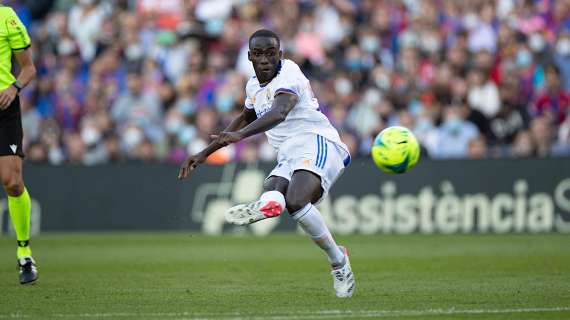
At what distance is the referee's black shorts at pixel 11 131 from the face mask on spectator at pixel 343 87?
10655mm

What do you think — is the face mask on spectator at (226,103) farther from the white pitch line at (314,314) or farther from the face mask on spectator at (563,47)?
the white pitch line at (314,314)

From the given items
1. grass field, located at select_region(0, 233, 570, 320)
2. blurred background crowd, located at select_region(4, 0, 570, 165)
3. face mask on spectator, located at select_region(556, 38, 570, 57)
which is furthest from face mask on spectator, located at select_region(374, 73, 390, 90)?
grass field, located at select_region(0, 233, 570, 320)

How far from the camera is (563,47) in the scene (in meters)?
20.4

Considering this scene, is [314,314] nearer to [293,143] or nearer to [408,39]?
[293,143]

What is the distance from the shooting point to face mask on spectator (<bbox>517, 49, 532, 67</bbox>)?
66.9 feet

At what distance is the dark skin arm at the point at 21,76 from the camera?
10.4m

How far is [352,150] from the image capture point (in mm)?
19891

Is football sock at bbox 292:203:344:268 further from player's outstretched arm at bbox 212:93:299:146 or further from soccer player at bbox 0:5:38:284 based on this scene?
soccer player at bbox 0:5:38:284

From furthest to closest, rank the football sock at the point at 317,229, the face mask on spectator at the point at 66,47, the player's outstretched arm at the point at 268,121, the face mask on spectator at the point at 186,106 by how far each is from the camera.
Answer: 1. the face mask on spectator at the point at 66,47
2. the face mask on spectator at the point at 186,106
3. the football sock at the point at 317,229
4. the player's outstretched arm at the point at 268,121

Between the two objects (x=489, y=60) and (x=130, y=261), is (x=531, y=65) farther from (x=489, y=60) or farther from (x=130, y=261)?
(x=130, y=261)

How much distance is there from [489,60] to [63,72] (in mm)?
8457

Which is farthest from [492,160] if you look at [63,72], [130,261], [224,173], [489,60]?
[63,72]

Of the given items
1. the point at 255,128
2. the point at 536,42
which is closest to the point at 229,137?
the point at 255,128

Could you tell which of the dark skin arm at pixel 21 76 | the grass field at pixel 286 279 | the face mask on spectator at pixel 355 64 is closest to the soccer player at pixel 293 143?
the grass field at pixel 286 279
